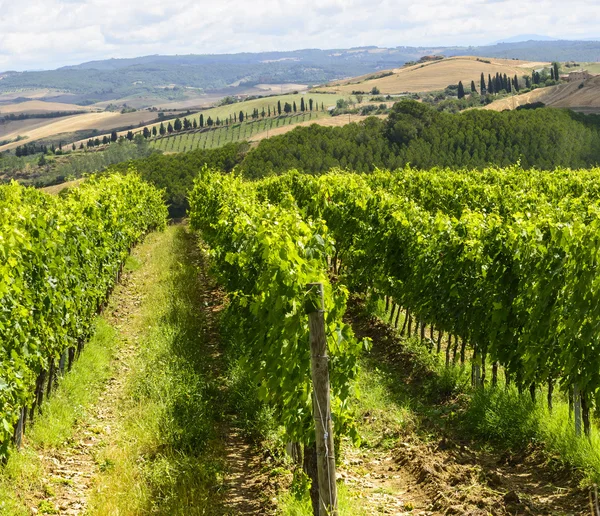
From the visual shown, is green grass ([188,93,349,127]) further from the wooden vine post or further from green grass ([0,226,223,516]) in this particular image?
the wooden vine post

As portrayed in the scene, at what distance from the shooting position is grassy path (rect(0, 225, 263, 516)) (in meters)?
6.84

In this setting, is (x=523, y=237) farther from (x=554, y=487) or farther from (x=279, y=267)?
(x=279, y=267)

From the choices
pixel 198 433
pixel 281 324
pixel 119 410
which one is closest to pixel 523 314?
pixel 281 324

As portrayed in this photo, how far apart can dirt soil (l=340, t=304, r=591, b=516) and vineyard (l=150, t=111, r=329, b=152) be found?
13308 centimetres

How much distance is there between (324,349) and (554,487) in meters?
3.21

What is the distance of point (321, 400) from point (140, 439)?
3.85m

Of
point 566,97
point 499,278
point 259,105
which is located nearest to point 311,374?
point 499,278

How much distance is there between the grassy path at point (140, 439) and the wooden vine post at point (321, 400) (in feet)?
5.13

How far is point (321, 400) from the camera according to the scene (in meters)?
5.28

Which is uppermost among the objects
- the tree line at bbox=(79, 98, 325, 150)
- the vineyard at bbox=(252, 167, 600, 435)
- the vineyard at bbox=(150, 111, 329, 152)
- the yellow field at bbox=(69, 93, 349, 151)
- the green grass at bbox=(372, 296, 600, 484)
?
the yellow field at bbox=(69, 93, 349, 151)

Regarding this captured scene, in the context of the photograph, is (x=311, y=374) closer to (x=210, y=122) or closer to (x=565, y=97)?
(x=565, y=97)

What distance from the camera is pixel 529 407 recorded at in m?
8.20

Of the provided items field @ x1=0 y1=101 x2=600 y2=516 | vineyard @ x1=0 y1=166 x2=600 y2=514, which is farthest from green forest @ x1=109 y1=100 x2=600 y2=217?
field @ x1=0 y1=101 x2=600 y2=516

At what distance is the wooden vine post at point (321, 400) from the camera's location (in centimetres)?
523
